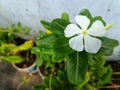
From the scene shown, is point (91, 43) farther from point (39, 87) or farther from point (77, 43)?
point (39, 87)

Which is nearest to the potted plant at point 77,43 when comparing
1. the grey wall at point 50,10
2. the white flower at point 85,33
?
the white flower at point 85,33

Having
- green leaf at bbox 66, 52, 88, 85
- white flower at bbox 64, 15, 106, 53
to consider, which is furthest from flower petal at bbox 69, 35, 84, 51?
green leaf at bbox 66, 52, 88, 85

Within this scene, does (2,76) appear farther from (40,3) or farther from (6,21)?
(40,3)

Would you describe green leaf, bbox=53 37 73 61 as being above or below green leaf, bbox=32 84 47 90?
above

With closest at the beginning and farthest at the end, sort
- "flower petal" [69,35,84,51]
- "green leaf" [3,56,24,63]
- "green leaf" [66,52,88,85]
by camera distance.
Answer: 1. "flower petal" [69,35,84,51]
2. "green leaf" [66,52,88,85]
3. "green leaf" [3,56,24,63]

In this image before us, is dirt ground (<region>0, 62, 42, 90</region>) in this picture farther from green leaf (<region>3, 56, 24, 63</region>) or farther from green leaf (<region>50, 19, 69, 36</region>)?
green leaf (<region>50, 19, 69, 36</region>)

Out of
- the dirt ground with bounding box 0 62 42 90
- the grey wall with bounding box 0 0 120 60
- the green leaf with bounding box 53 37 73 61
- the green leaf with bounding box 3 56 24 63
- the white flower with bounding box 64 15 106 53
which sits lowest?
the dirt ground with bounding box 0 62 42 90
